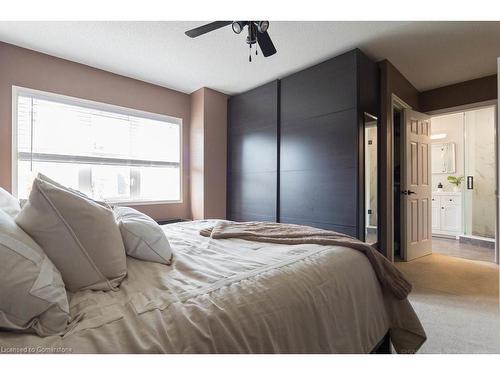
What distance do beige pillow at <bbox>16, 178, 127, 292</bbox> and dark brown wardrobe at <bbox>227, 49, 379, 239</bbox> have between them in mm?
2329

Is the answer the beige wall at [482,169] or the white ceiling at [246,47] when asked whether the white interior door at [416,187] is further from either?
the beige wall at [482,169]

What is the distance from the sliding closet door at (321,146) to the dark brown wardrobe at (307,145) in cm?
1

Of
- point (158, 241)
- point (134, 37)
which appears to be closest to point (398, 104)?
point (134, 37)

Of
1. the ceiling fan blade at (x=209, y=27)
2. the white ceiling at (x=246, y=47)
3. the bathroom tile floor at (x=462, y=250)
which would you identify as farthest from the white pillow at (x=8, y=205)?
the bathroom tile floor at (x=462, y=250)

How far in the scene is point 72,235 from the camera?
827 mm

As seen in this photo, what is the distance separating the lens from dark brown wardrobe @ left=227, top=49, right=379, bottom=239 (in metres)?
2.64

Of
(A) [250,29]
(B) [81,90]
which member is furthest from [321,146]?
(B) [81,90]

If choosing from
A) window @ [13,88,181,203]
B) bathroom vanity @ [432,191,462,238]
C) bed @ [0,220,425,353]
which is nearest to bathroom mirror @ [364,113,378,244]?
bed @ [0,220,425,353]

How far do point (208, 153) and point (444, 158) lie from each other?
4812mm

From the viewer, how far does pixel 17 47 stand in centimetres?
260

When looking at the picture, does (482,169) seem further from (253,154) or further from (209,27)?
(209,27)

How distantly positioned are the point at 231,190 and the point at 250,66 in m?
1.86

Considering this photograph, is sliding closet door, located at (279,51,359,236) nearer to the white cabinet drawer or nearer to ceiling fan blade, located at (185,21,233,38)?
ceiling fan blade, located at (185,21,233,38)

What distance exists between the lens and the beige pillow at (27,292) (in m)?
0.61
